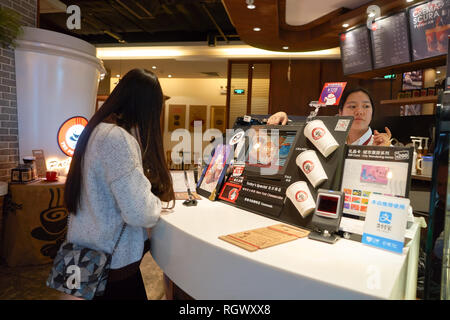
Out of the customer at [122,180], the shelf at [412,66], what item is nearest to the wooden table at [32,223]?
the customer at [122,180]

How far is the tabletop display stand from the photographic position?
1.11 metres

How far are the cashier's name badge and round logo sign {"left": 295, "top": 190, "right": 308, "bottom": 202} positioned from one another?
0.69ft

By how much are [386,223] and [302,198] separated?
271 millimetres

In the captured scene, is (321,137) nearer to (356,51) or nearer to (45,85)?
(45,85)

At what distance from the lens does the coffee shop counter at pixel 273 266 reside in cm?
69

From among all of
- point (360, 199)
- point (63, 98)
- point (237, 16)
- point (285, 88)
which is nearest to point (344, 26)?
point (237, 16)

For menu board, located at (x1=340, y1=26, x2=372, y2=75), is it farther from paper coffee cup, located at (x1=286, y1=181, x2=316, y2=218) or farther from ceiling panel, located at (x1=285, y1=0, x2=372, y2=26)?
paper coffee cup, located at (x1=286, y1=181, x2=316, y2=218)

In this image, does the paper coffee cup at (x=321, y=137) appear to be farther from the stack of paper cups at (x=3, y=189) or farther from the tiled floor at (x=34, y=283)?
the stack of paper cups at (x=3, y=189)

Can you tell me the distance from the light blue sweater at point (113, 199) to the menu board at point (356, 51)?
13.4 ft

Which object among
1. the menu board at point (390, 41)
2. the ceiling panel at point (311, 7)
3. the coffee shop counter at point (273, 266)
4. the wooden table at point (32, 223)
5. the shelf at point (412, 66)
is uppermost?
the ceiling panel at point (311, 7)

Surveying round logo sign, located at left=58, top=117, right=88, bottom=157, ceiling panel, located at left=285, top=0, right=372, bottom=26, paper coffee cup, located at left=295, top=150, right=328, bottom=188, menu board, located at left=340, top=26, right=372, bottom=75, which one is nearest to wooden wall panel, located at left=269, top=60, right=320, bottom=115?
ceiling panel, located at left=285, top=0, right=372, bottom=26

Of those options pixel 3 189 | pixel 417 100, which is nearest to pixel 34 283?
pixel 3 189

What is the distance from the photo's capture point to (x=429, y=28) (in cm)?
339
